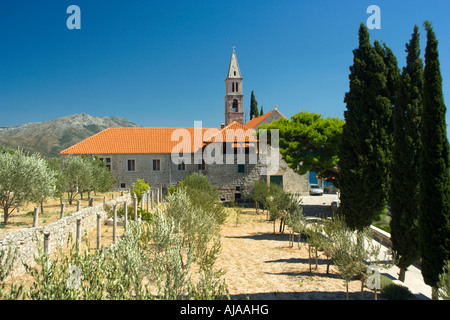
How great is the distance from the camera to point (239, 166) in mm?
31000

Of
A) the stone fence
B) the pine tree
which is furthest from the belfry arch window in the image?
the stone fence

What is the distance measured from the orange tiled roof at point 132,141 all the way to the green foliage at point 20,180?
63.6ft

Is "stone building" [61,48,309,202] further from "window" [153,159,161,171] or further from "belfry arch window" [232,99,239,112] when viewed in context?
"belfry arch window" [232,99,239,112]

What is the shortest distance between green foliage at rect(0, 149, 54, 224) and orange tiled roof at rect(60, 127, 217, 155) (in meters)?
19.4

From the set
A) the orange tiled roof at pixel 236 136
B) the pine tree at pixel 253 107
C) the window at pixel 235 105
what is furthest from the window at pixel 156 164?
the pine tree at pixel 253 107

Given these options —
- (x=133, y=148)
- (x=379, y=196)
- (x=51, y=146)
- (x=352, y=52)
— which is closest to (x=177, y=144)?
(x=133, y=148)

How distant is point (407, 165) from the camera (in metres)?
9.70

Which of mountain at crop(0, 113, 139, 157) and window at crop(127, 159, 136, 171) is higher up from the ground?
mountain at crop(0, 113, 139, 157)

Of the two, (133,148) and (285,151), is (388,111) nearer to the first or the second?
(285,151)

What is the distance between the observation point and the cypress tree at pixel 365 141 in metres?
13.9

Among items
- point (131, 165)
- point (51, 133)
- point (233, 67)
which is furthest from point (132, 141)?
point (51, 133)

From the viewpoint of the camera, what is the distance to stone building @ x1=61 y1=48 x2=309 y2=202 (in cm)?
3103

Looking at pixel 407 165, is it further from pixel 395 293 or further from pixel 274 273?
pixel 274 273
